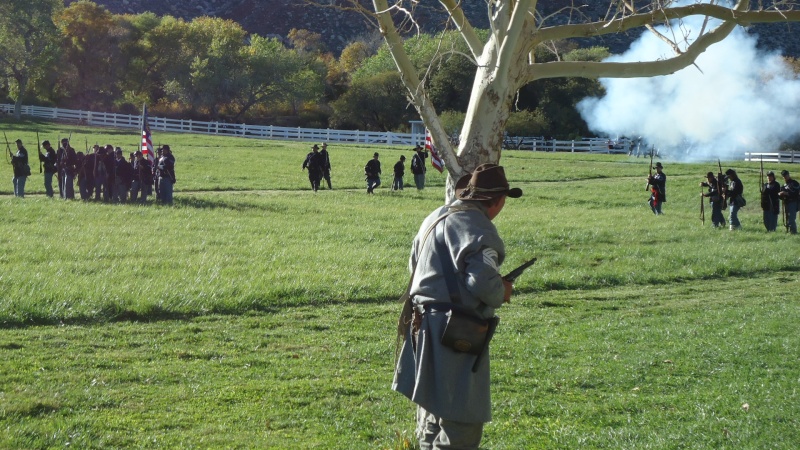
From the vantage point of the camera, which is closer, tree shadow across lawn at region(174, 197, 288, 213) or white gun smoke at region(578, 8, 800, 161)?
tree shadow across lawn at region(174, 197, 288, 213)

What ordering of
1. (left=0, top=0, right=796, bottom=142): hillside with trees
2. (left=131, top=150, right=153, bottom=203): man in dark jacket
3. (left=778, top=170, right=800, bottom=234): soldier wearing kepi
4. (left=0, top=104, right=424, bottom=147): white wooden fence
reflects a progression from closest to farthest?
(left=778, top=170, right=800, bottom=234): soldier wearing kepi → (left=131, top=150, right=153, bottom=203): man in dark jacket → (left=0, top=104, right=424, bottom=147): white wooden fence → (left=0, top=0, right=796, bottom=142): hillside with trees

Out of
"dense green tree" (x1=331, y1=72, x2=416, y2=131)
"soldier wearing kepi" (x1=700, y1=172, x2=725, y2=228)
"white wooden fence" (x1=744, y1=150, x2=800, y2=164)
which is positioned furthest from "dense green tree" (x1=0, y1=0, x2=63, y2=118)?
"soldier wearing kepi" (x1=700, y1=172, x2=725, y2=228)

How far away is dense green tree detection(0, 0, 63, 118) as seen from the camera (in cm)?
6838

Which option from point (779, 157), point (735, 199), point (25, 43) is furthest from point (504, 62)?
point (25, 43)

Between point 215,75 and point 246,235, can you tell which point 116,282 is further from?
point 215,75

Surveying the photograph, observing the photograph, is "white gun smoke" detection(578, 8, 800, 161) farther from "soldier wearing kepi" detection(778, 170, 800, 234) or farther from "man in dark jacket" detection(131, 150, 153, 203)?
"man in dark jacket" detection(131, 150, 153, 203)

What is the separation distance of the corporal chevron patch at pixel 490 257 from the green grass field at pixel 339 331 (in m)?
2.06

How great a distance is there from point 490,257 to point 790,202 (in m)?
21.6

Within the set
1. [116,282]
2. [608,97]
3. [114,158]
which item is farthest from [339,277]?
[608,97]

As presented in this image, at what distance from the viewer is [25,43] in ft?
231

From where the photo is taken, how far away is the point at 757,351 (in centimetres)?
1009

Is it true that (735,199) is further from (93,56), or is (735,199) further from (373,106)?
(93,56)

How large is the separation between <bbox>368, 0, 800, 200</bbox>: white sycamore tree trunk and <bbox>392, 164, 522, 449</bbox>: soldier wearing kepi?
1358 millimetres

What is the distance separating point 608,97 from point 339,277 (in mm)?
47207
